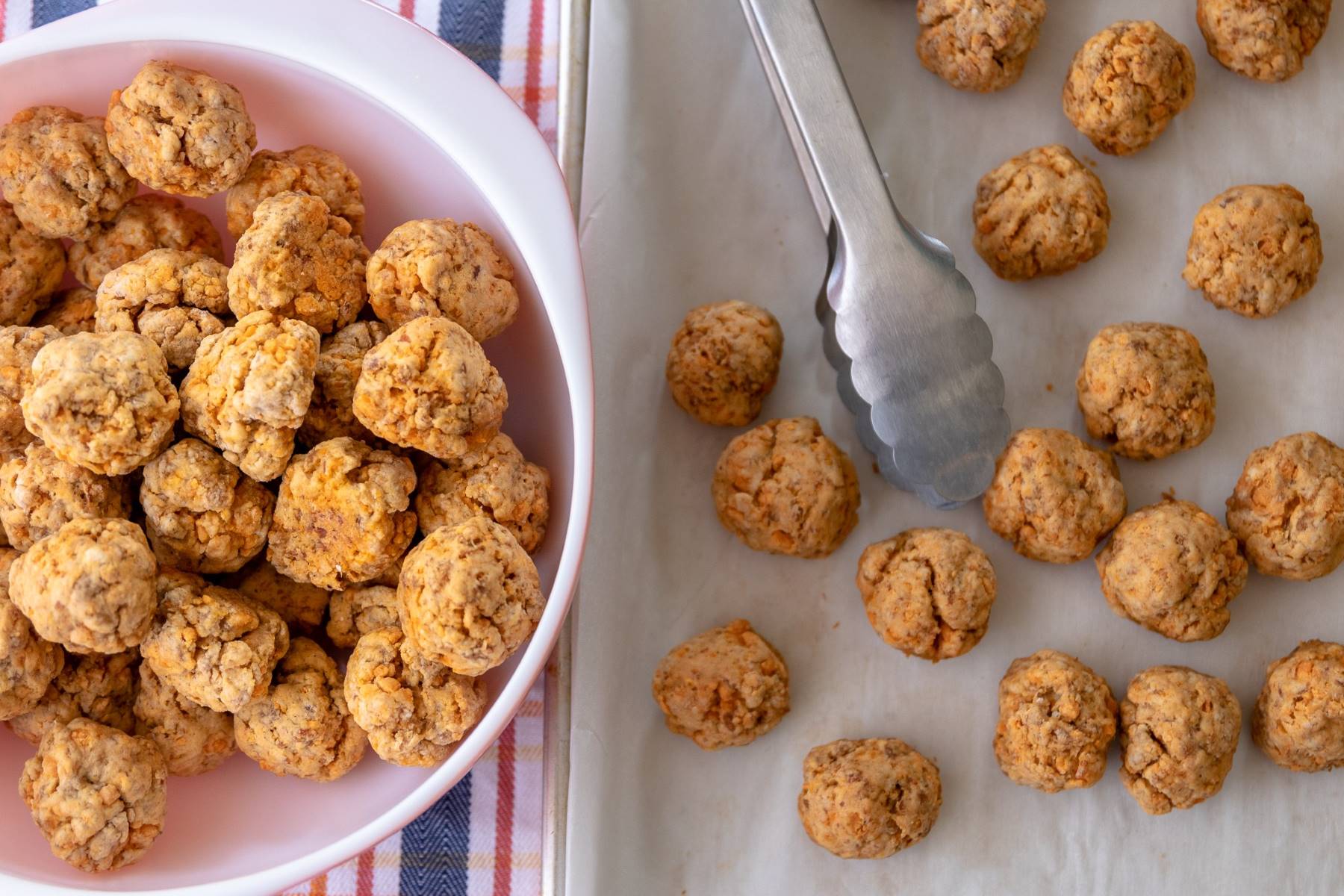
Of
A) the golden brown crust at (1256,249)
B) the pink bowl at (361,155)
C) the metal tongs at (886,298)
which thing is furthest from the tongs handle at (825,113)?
the golden brown crust at (1256,249)

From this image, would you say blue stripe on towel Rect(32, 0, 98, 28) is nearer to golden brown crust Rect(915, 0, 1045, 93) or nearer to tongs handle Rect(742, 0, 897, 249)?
tongs handle Rect(742, 0, 897, 249)

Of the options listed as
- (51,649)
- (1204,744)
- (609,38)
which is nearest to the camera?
(51,649)

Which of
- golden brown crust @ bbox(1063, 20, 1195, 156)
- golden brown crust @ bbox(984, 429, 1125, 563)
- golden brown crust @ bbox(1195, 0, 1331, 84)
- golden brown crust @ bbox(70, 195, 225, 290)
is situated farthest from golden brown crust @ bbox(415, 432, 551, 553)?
golden brown crust @ bbox(1195, 0, 1331, 84)

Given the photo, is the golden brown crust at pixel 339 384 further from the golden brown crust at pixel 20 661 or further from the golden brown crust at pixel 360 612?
the golden brown crust at pixel 20 661

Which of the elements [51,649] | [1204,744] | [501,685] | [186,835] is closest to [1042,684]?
[1204,744]

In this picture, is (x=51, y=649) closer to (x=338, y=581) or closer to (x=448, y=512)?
(x=338, y=581)

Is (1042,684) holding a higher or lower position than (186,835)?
higher
